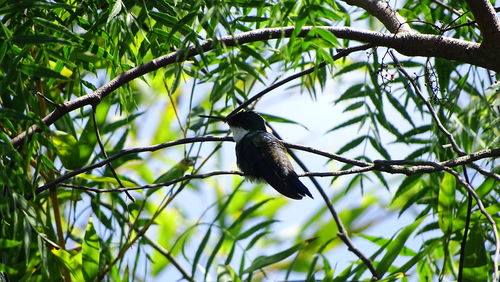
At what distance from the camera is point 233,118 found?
435cm

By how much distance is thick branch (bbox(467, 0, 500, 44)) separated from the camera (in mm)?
2348

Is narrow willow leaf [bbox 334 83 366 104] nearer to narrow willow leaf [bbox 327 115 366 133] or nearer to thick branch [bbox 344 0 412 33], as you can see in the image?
narrow willow leaf [bbox 327 115 366 133]

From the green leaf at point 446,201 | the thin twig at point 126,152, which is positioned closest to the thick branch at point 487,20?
the thin twig at point 126,152

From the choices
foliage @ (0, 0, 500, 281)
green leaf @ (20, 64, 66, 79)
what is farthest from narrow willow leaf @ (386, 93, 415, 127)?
green leaf @ (20, 64, 66, 79)

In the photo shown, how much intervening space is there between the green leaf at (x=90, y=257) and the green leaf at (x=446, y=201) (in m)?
1.54

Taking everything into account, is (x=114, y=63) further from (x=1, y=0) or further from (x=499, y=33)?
(x=499, y=33)

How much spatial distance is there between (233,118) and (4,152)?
2.16m

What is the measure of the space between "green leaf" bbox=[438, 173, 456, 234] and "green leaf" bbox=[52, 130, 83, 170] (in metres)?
1.63

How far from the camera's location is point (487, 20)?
2385mm

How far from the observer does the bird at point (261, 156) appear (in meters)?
3.88

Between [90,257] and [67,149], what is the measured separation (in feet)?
1.67

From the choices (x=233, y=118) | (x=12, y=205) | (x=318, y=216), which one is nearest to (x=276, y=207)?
(x=318, y=216)

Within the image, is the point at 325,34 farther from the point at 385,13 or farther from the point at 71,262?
the point at 71,262

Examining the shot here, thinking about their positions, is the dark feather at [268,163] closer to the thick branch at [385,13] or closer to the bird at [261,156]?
the bird at [261,156]
